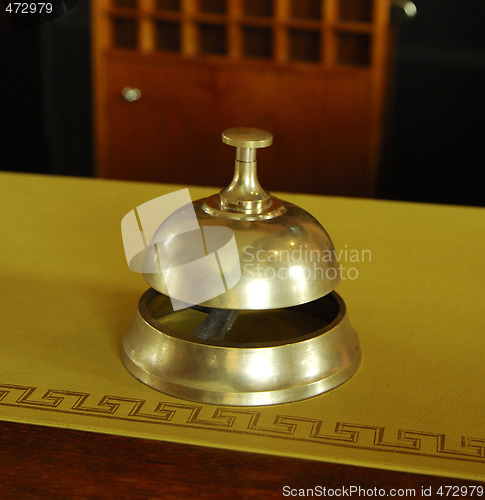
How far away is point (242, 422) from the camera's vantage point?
A: 0.68 metres

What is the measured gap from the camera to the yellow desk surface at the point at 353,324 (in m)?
0.66

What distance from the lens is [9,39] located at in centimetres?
331

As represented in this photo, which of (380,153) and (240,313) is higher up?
(240,313)

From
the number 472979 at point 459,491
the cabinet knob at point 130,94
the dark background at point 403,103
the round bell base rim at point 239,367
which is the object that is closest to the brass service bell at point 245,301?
the round bell base rim at point 239,367

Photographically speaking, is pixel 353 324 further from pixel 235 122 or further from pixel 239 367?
pixel 235 122

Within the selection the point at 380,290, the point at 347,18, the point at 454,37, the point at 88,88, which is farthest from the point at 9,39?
the point at 380,290

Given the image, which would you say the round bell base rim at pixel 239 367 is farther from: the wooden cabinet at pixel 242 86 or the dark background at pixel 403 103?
the dark background at pixel 403 103

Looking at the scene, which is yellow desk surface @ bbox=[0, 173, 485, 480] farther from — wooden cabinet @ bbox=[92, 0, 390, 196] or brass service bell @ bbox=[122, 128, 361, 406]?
wooden cabinet @ bbox=[92, 0, 390, 196]

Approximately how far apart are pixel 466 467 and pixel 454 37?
2.81m

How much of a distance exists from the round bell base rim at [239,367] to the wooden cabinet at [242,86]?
2.15 meters

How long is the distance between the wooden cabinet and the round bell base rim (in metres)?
2.15

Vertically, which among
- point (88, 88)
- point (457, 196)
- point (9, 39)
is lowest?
point (457, 196)

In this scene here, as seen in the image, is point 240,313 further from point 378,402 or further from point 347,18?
point 347,18

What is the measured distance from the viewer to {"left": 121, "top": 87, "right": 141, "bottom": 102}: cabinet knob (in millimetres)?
2895
